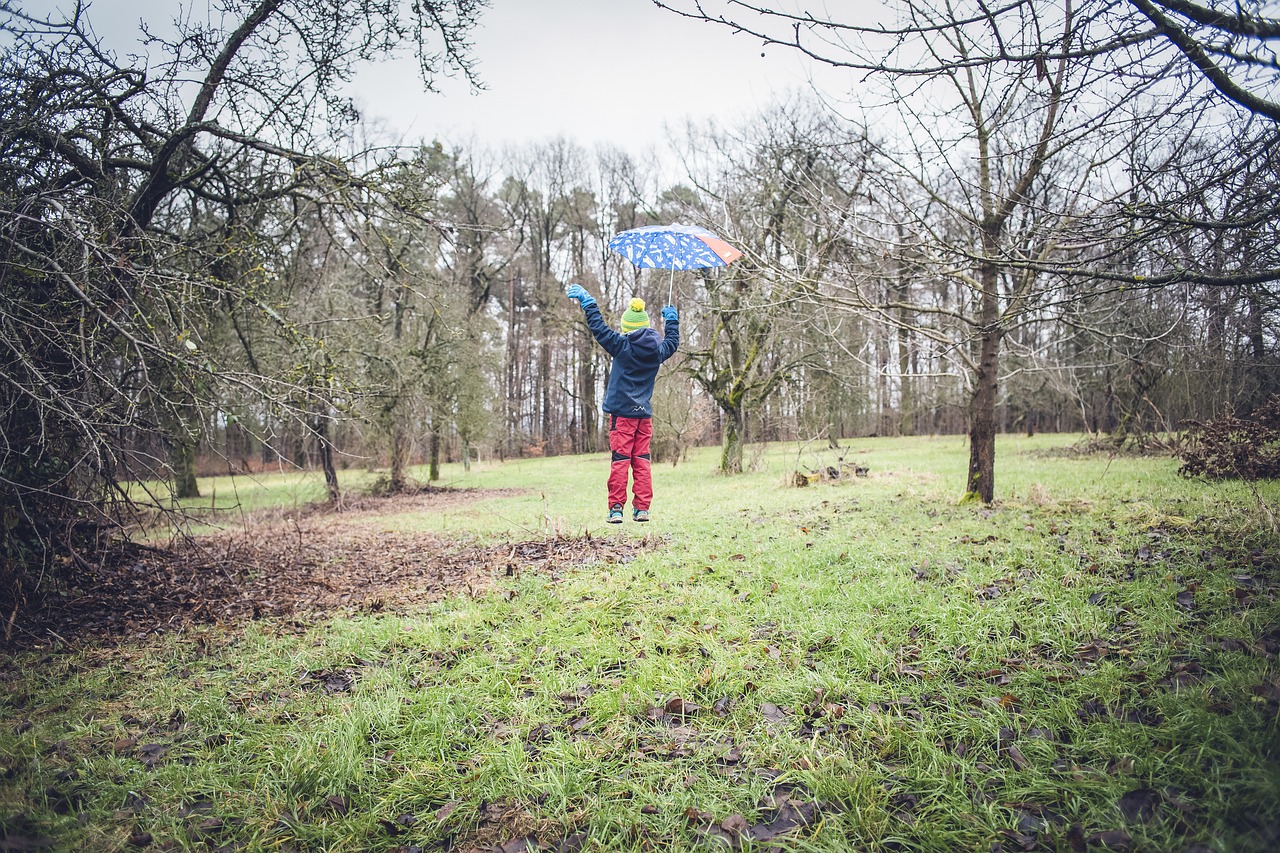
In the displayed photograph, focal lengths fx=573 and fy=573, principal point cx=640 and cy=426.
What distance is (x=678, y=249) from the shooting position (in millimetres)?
6641

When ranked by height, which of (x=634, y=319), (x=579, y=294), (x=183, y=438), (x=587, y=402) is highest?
(x=587, y=402)

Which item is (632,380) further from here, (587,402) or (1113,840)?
(587,402)

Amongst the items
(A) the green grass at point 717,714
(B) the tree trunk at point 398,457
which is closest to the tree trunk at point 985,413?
(A) the green grass at point 717,714

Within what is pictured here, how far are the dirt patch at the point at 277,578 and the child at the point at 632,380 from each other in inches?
30.8

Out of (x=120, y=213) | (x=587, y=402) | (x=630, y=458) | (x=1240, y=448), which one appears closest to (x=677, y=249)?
(x=630, y=458)

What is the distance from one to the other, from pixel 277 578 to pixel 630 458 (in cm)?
414

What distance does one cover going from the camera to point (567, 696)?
319 cm

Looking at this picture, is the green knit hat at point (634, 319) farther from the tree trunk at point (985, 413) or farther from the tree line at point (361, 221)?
the tree trunk at point (985, 413)

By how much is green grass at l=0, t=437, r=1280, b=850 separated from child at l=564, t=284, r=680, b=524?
75.0 inches

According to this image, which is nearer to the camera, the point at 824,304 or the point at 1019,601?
the point at 1019,601

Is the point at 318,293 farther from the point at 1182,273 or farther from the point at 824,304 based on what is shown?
the point at 1182,273

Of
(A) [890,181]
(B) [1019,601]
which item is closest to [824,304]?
(A) [890,181]

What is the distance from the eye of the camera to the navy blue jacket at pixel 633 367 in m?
6.50

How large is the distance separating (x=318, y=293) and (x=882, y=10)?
1375cm
